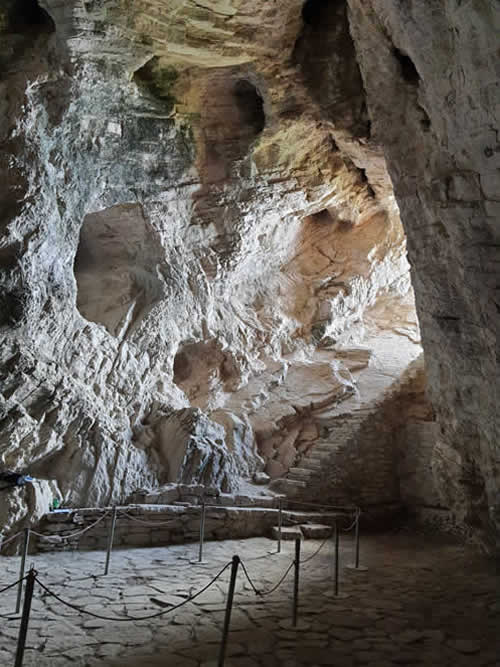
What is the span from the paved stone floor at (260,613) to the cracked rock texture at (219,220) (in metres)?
1.47

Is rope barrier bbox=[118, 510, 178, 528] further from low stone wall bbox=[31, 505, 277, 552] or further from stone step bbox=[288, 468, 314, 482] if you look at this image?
stone step bbox=[288, 468, 314, 482]

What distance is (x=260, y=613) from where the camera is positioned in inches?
280

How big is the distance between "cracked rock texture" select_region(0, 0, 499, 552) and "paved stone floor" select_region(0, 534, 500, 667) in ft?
4.82

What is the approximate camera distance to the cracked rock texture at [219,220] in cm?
824

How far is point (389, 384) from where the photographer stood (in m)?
14.5

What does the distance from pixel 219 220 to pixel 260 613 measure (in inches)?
341

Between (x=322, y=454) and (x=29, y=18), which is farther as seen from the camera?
(x=322, y=454)

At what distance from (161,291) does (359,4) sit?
6459mm

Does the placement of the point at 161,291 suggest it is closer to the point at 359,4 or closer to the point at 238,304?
the point at 238,304

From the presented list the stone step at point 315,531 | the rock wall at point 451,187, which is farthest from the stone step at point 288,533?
the rock wall at point 451,187

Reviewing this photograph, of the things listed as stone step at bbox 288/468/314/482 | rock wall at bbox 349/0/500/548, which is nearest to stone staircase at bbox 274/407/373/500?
stone step at bbox 288/468/314/482

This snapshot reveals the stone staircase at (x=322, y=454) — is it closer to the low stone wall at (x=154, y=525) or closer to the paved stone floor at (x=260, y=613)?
the low stone wall at (x=154, y=525)

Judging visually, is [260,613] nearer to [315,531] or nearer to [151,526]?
[151,526]

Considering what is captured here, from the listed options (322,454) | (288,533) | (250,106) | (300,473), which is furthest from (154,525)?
(250,106)
